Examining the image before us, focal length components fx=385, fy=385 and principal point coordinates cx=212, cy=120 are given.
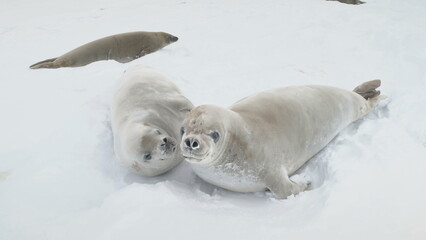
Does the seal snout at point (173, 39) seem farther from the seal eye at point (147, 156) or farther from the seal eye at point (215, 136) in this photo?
the seal eye at point (215, 136)

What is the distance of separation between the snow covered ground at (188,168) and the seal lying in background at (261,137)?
0.11 metres

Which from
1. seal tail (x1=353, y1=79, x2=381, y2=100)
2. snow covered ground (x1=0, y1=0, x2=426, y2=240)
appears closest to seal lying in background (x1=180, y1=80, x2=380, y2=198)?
snow covered ground (x1=0, y1=0, x2=426, y2=240)

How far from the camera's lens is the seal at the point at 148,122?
219 cm

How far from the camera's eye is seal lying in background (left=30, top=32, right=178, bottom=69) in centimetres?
478

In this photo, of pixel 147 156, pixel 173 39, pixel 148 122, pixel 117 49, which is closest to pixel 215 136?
pixel 147 156

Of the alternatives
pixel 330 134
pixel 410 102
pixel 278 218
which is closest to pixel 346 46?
pixel 410 102

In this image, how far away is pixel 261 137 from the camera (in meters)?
→ 2.20

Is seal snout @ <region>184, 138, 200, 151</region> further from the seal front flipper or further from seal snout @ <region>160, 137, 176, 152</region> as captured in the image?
the seal front flipper

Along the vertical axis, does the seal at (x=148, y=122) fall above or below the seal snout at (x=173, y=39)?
above

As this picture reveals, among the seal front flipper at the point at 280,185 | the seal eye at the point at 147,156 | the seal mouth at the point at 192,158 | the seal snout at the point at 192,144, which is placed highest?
the seal snout at the point at 192,144

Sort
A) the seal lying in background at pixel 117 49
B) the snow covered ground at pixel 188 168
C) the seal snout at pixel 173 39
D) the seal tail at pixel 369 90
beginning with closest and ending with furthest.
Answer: the snow covered ground at pixel 188 168 < the seal tail at pixel 369 90 < the seal lying in background at pixel 117 49 < the seal snout at pixel 173 39

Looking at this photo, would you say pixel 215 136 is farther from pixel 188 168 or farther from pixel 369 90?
pixel 369 90

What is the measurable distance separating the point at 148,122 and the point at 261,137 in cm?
71

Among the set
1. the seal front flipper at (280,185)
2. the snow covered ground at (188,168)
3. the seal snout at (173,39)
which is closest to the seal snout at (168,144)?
the snow covered ground at (188,168)
